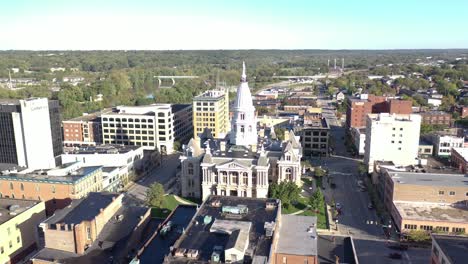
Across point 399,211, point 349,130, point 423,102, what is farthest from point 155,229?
point 423,102

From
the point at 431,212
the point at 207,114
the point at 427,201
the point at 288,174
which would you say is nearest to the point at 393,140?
the point at 427,201

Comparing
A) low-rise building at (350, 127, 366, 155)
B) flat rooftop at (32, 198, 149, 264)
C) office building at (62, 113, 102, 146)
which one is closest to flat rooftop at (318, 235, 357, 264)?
flat rooftop at (32, 198, 149, 264)

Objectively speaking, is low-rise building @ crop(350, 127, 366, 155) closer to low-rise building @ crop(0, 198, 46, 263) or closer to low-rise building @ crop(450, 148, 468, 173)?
low-rise building @ crop(450, 148, 468, 173)

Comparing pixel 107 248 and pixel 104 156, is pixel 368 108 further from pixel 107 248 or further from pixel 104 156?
pixel 107 248

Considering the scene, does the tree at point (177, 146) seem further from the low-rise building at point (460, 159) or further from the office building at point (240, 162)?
the low-rise building at point (460, 159)

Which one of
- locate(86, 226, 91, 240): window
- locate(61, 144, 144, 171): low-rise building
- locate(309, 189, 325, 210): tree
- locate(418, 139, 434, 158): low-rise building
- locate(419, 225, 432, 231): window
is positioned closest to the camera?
locate(86, 226, 91, 240): window

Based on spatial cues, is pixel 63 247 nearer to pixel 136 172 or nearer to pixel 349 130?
pixel 136 172
